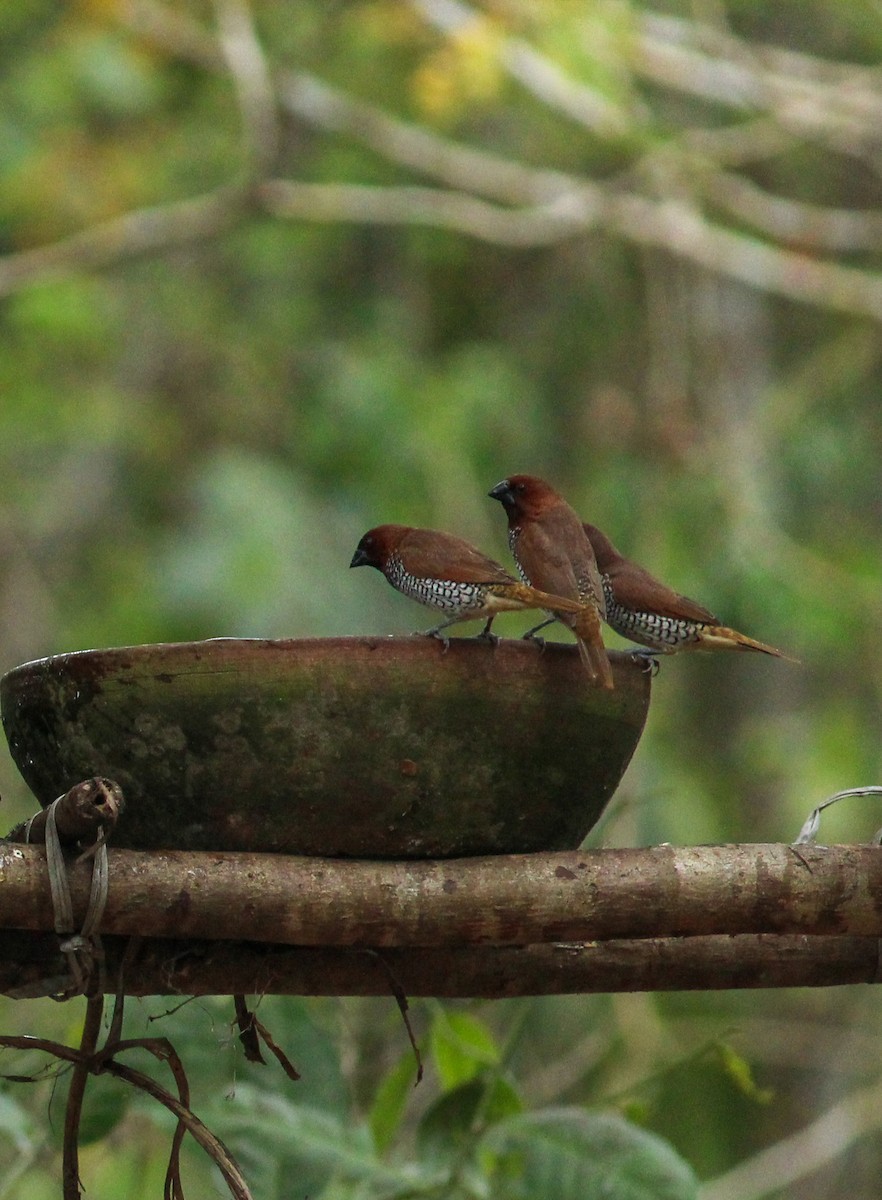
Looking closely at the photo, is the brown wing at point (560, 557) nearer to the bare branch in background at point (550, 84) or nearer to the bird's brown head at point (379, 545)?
the bird's brown head at point (379, 545)

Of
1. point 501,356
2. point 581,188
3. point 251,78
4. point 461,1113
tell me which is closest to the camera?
point 461,1113

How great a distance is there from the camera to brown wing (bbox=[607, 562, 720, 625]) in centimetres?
235

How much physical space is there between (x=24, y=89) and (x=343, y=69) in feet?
5.25

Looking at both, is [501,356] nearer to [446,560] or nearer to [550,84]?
[550,84]

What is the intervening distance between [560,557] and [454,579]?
15 cm

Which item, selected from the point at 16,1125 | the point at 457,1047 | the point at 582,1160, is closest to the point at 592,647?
the point at 582,1160

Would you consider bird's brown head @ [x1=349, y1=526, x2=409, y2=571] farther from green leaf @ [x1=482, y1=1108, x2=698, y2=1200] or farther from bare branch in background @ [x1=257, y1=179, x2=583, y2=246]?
bare branch in background @ [x1=257, y1=179, x2=583, y2=246]

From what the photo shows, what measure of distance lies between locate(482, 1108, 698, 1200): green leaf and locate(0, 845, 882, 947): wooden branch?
64 cm

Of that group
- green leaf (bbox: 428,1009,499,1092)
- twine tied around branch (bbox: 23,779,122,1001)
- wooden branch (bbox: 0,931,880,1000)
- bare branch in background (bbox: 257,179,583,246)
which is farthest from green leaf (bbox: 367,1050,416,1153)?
bare branch in background (bbox: 257,179,583,246)

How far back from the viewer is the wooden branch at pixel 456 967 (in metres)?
1.81

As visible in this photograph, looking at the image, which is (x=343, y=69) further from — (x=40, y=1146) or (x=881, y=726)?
(x=40, y=1146)

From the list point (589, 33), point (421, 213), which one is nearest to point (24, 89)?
point (421, 213)

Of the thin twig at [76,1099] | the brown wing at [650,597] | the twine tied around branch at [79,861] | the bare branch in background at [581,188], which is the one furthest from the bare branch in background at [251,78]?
the twine tied around branch at [79,861]

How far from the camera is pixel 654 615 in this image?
2352 mm
